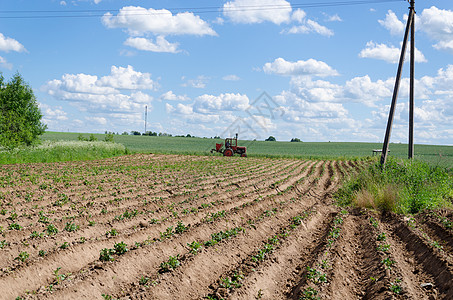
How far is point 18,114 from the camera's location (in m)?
33.8

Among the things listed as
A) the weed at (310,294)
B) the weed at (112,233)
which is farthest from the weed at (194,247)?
the weed at (310,294)

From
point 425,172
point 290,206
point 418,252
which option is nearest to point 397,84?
point 425,172

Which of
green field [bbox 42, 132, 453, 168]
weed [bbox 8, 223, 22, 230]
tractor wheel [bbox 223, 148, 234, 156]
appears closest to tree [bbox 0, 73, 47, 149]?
green field [bbox 42, 132, 453, 168]

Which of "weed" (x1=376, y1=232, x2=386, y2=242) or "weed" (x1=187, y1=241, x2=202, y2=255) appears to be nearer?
"weed" (x1=187, y1=241, x2=202, y2=255)

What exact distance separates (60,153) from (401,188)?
81.6ft

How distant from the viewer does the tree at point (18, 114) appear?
31.5m

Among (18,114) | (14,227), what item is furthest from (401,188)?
(18,114)

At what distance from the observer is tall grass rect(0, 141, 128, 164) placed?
1079 inches

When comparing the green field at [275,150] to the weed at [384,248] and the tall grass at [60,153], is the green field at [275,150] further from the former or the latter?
the weed at [384,248]

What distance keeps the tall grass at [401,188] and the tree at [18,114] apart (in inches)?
991

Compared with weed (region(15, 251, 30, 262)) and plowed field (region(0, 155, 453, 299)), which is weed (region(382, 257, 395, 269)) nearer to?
plowed field (region(0, 155, 453, 299))

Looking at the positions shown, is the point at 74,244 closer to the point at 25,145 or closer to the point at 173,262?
the point at 173,262

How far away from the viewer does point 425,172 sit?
47.2 ft

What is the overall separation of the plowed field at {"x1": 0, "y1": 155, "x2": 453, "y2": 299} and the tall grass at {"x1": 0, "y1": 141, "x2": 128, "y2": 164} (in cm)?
1433
